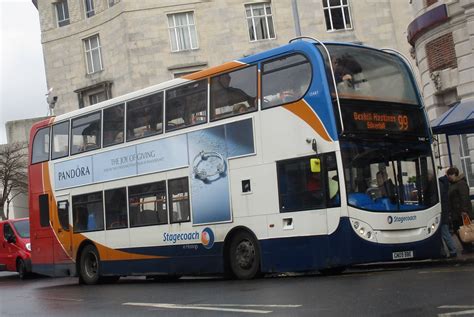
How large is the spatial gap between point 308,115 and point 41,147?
9067mm

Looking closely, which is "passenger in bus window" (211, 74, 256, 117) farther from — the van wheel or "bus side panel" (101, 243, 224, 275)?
the van wheel

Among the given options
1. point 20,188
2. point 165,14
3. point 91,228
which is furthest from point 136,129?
point 20,188

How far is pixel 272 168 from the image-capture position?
12.7 m

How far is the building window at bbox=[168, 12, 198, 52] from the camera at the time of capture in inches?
1570

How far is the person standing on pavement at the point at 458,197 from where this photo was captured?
14.0 metres

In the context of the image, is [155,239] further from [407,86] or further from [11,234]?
[11,234]

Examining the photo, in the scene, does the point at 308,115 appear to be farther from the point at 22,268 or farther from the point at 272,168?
the point at 22,268

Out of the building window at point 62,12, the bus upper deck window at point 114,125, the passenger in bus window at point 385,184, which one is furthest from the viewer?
the building window at point 62,12

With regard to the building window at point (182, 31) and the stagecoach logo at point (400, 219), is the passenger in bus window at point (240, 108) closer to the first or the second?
the stagecoach logo at point (400, 219)

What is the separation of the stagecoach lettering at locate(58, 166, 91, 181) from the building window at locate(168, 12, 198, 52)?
76.1 ft

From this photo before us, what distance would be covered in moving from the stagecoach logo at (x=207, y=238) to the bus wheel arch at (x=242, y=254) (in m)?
0.36

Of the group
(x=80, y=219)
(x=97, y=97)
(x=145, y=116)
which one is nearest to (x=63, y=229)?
(x=80, y=219)

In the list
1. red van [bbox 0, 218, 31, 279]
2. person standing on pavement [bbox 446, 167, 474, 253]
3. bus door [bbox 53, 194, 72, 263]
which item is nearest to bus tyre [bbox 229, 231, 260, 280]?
person standing on pavement [bbox 446, 167, 474, 253]

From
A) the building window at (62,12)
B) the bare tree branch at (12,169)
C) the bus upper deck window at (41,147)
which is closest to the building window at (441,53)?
the bus upper deck window at (41,147)
